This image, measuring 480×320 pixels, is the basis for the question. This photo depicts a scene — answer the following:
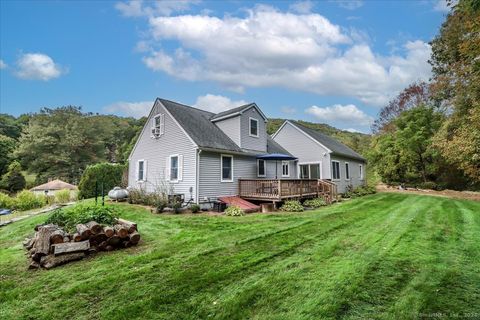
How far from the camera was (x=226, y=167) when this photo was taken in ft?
45.2

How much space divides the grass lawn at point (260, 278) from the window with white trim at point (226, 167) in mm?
6580

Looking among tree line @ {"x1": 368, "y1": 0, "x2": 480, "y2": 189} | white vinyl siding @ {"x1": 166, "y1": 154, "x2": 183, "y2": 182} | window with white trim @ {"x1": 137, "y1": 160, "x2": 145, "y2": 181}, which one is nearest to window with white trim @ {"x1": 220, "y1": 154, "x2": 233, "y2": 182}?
white vinyl siding @ {"x1": 166, "y1": 154, "x2": 183, "y2": 182}

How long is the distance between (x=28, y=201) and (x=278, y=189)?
17.2m

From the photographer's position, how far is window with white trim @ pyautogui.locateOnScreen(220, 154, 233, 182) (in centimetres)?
1355

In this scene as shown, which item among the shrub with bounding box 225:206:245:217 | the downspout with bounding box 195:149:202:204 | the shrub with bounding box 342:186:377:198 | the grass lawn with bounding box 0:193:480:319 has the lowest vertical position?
the grass lawn with bounding box 0:193:480:319

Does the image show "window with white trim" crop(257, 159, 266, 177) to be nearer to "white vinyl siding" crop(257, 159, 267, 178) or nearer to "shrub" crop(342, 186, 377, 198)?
"white vinyl siding" crop(257, 159, 267, 178)

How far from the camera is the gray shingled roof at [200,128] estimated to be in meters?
13.1

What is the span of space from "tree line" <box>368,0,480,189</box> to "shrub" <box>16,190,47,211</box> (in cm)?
2519

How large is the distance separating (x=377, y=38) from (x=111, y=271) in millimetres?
17460

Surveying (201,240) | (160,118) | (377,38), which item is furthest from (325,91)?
(201,240)

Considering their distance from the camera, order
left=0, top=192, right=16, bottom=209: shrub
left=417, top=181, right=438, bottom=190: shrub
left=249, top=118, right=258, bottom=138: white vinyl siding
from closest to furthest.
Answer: left=249, top=118, right=258, bottom=138: white vinyl siding → left=0, top=192, right=16, bottom=209: shrub → left=417, top=181, right=438, bottom=190: shrub

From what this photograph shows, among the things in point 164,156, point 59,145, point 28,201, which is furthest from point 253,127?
point 59,145

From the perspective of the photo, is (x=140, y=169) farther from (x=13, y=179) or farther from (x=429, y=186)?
(x=13, y=179)

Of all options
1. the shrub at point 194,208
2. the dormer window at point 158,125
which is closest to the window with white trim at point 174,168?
the dormer window at point 158,125
